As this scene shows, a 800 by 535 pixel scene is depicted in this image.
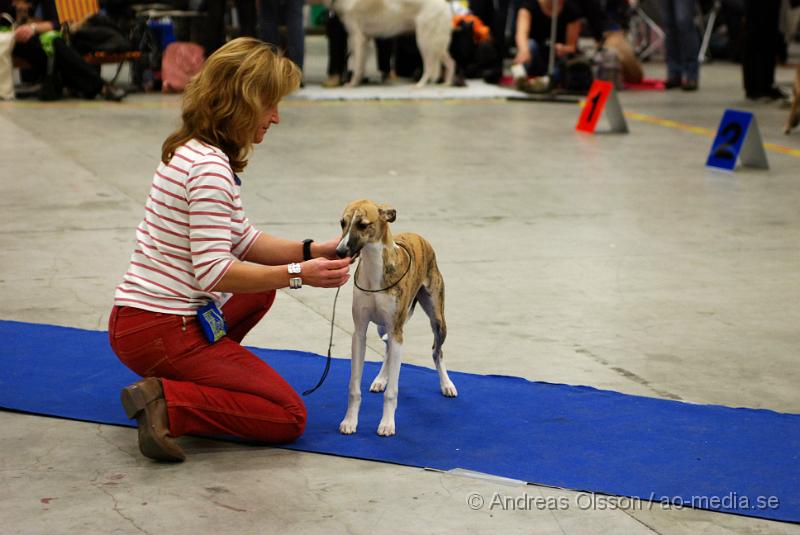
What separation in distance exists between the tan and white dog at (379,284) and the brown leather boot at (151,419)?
0.53m

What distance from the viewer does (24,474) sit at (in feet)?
10.2

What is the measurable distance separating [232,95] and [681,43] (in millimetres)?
10796

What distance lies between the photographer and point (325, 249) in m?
3.51

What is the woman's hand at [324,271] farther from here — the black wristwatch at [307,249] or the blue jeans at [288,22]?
the blue jeans at [288,22]

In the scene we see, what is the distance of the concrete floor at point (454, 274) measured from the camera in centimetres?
293

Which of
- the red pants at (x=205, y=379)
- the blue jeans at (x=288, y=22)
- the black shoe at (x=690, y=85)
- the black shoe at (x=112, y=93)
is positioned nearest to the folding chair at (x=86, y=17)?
the black shoe at (x=112, y=93)

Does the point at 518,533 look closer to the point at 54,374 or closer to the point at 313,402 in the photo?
the point at 313,402

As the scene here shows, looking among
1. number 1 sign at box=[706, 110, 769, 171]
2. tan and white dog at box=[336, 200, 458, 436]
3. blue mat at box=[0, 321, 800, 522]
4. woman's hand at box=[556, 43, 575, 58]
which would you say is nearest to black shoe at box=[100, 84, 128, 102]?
woman's hand at box=[556, 43, 575, 58]

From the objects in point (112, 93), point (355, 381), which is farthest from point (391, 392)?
point (112, 93)

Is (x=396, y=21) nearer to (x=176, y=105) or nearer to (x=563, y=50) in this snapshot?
(x=563, y=50)

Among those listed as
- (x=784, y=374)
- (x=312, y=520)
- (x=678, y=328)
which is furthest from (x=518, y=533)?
(x=678, y=328)

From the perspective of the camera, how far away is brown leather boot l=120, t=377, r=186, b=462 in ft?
10.3

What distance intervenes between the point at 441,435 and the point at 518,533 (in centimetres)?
67

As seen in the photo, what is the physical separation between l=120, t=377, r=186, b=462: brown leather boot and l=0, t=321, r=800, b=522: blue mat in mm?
346
